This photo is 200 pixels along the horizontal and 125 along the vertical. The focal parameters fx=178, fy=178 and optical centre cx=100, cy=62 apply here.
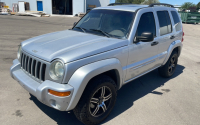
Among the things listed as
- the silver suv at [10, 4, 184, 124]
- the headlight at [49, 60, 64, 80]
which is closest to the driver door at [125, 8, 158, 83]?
the silver suv at [10, 4, 184, 124]

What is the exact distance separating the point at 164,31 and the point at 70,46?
2.65m

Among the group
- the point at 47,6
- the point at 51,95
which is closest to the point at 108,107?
the point at 51,95

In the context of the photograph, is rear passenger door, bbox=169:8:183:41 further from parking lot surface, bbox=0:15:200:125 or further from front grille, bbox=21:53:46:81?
front grille, bbox=21:53:46:81

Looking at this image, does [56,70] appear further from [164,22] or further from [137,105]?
[164,22]

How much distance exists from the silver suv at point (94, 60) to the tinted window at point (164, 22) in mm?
20

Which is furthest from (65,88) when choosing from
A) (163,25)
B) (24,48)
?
(163,25)

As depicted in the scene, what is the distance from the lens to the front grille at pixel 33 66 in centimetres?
276

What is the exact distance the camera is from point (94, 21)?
13.6 ft

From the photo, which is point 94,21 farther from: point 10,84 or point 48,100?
point 10,84

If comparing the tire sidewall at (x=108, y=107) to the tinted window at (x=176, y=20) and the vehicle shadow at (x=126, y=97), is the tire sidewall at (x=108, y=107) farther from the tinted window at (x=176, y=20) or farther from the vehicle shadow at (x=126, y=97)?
the tinted window at (x=176, y=20)

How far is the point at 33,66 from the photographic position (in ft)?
9.68

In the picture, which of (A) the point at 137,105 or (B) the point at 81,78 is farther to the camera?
(A) the point at 137,105

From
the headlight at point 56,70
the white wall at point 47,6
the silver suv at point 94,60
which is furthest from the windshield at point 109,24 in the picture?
the white wall at point 47,6

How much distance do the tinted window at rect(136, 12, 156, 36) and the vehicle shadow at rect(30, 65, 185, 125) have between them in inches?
58.3
